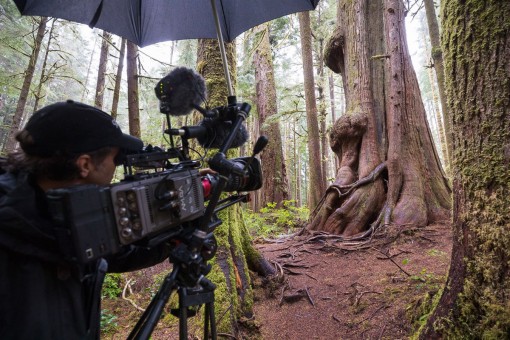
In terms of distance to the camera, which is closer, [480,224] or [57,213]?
[57,213]

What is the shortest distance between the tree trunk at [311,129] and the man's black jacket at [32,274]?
6774 mm

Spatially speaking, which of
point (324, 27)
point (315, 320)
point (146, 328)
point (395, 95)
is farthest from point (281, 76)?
point (146, 328)

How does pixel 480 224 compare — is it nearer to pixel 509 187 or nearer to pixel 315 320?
pixel 509 187

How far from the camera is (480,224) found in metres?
1.79

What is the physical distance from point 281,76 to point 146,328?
23984 millimetres

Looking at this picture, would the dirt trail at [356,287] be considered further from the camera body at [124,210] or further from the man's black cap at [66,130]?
the man's black cap at [66,130]

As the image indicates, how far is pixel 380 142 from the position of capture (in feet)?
20.9

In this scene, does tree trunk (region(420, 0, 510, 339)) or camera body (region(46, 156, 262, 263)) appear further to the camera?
tree trunk (region(420, 0, 510, 339))

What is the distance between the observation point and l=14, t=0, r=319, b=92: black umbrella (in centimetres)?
289

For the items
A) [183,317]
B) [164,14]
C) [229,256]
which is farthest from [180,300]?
[164,14]

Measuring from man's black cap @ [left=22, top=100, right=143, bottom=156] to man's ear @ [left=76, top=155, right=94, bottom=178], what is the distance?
0.04m

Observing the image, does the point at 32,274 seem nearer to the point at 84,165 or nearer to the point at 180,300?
the point at 84,165

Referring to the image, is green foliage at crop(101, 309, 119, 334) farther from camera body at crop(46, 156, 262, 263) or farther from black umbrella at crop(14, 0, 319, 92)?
black umbrella at crop(14, 0, 319, 92)

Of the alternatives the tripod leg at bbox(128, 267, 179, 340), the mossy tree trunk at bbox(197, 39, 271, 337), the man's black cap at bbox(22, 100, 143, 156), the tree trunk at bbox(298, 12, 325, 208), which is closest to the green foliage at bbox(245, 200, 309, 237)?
the tree trunk at bbox(298, 12, 325, 208)
